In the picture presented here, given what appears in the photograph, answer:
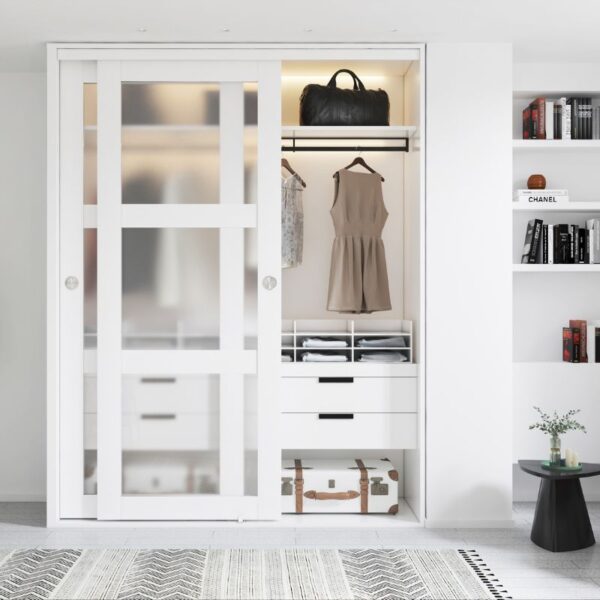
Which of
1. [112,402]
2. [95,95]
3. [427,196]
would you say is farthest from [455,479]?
[95,95]

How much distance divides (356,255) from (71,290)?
4.83ft

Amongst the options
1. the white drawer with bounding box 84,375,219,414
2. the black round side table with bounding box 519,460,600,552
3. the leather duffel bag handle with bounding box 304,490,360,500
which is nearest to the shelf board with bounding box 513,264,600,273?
the black round side table with bounding box 519,460,600,552

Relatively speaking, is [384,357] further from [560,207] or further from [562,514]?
[560,207]

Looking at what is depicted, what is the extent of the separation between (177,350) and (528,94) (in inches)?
91.9

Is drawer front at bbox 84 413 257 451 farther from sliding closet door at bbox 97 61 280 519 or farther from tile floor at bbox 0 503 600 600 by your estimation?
tile floor at bbox 0 503 600 600

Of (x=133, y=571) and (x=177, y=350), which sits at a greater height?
(x=177, y=350)

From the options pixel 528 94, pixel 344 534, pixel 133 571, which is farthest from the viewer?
pixel 528 94

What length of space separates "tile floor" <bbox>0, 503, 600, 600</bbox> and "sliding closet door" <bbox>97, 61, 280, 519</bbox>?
161 millimetres

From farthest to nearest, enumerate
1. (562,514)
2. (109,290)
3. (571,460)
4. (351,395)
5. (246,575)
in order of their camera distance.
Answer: (351,395), (109,290), (571,460), (562,514), (246,575)

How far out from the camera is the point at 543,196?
4.18 m

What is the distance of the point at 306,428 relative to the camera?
3.93 metres

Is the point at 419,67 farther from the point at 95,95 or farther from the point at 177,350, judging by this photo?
the point at 177,350

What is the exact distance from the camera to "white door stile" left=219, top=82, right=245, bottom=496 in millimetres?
3848

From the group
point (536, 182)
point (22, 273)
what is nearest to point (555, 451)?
point (536, 182)
